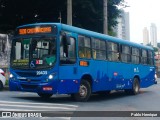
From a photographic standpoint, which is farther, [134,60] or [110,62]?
[134,60]

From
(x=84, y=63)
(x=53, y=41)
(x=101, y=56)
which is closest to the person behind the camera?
(x=53, y=41)

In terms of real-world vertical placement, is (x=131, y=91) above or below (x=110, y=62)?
below

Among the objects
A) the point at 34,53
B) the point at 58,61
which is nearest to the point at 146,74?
the point at 58,61

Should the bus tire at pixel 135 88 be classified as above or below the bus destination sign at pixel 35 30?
below

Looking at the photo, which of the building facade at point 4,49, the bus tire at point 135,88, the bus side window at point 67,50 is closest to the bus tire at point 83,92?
the bus side window at point 67,50

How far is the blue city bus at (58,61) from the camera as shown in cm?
1269

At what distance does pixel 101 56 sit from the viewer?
15594 mm

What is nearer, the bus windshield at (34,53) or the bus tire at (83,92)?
the bus windshield at (34,53)

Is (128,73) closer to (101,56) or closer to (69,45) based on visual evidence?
(101,56)

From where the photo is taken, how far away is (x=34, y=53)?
12984mm

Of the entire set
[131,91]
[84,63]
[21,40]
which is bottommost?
[131,91]

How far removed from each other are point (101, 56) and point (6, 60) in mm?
12818

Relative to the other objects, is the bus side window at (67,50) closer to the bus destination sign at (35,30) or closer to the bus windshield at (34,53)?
the bus windshield at (34,53)

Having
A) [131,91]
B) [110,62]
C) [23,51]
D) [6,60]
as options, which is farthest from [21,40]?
[6,60]
